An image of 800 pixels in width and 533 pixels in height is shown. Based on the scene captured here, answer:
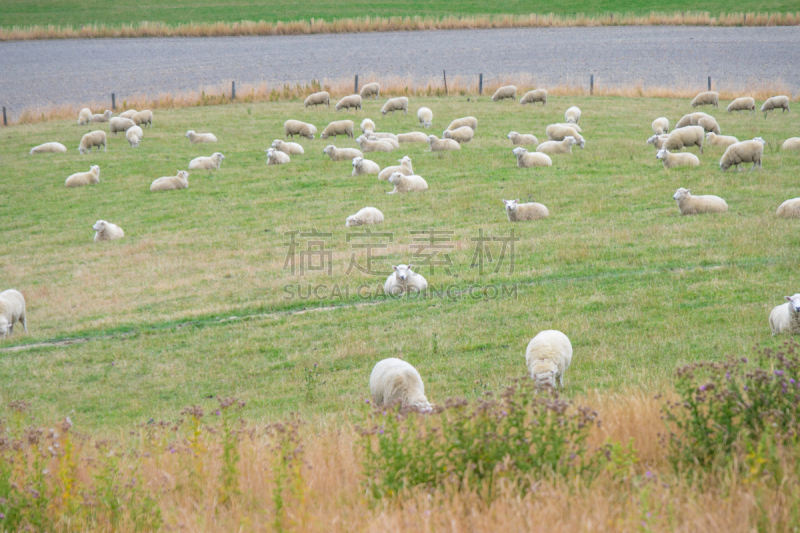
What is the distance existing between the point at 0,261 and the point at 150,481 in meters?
13.6

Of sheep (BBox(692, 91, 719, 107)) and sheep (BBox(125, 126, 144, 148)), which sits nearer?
sheep (BBox(125, 126, 144, 148))

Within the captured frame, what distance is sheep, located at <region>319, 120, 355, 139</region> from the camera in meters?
27.0

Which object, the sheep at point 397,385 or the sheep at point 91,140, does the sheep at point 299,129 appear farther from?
the sheep at point 397,385

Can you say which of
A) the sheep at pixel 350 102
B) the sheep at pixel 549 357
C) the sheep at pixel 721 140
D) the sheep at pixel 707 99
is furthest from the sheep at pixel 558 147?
the sheep at pixel 549 357

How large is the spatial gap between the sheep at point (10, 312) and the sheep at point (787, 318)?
39.1 feet

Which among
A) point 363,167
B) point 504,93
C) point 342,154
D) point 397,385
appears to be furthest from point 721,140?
point 397,385

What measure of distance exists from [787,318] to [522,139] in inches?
621

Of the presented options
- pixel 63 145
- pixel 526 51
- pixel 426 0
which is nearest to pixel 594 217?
pixel 63 145

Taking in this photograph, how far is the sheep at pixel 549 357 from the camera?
8312mm

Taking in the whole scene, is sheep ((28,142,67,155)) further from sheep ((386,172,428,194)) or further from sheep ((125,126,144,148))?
sheep ((386,172,428,194))

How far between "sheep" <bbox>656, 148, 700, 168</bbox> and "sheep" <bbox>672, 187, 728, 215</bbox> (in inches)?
164

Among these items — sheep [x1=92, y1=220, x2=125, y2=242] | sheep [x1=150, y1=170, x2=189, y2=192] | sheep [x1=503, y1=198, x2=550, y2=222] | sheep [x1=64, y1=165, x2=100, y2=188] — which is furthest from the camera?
sheep [x1=64, y1=165, x2=100, y2=188]

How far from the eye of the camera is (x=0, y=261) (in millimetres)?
17078

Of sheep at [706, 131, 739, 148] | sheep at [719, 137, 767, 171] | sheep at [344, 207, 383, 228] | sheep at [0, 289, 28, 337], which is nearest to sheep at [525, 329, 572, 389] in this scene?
sheep at [344, 207, 383, 228]
